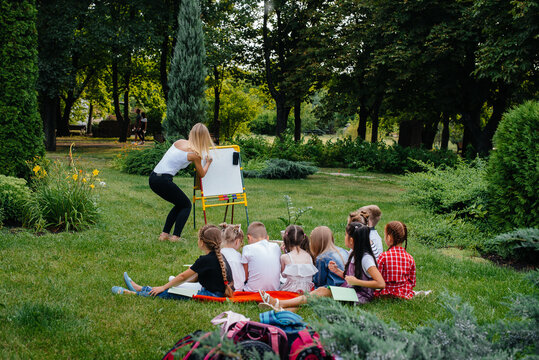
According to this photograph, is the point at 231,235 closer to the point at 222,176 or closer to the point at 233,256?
the point at 233,256

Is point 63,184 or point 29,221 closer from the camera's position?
point 29,221

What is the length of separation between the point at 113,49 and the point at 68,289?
2042 cm

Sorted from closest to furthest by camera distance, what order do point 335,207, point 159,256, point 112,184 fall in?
point 159,256 < point 335,207 < point 112,184

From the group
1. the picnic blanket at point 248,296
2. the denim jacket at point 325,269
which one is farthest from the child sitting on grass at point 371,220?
the picnic blanket at point 248,296

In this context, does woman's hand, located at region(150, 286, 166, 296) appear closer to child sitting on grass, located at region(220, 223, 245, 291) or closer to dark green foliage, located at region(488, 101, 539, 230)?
child sitting on grass, located at region(220, 223, 245, 291)

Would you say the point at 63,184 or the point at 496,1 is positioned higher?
the point at 496,1

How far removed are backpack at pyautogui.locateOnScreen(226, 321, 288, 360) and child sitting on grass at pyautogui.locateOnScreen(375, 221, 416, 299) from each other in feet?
7.05

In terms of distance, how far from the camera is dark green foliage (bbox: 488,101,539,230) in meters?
6.06

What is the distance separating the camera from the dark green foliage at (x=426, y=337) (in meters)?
1.89

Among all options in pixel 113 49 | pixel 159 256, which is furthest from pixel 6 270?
pixel 113 49

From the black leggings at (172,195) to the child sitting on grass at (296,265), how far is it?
2.38 metres

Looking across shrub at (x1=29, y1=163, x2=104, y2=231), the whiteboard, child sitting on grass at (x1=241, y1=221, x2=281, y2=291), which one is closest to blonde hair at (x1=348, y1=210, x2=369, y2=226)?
child sitting on grass at (x1=241, y1=221, x2=281, y2=291)

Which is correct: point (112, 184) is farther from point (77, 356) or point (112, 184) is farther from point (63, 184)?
point (77, 356)

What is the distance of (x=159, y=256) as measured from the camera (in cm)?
582
